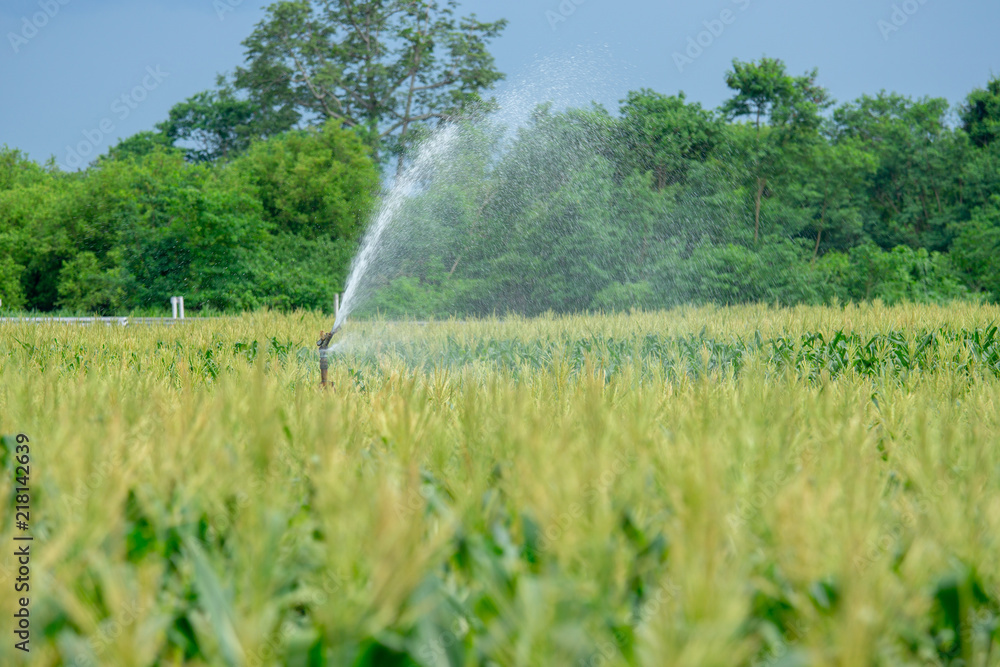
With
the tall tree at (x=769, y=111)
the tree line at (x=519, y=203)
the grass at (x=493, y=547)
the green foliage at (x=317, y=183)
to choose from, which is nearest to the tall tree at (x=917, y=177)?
the tree line at (x=519, y=203)

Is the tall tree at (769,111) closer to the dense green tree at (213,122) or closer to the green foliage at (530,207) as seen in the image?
the green foliage at (530,207)

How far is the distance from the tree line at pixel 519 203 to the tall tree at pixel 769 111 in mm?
75

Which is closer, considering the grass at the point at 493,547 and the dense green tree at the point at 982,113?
the grass at the point at 493,547

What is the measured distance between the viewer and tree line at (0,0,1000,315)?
25.0 metres

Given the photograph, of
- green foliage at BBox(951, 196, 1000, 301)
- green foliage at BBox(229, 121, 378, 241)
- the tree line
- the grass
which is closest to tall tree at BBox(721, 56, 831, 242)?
the tree line

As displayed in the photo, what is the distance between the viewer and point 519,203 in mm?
25344

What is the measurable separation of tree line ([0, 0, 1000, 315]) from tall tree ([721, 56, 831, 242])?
75mm

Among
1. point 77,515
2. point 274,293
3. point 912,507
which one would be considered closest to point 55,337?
point 77,515

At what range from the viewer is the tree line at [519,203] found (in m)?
25.0

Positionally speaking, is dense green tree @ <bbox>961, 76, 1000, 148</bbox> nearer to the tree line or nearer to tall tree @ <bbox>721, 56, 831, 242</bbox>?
the tree line

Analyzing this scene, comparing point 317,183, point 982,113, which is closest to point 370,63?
point 317,183

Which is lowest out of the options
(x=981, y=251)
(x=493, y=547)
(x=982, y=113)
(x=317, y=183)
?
(x=493, y=547)

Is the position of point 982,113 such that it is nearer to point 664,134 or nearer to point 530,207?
point 664,134

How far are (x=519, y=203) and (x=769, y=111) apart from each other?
1024 cm
